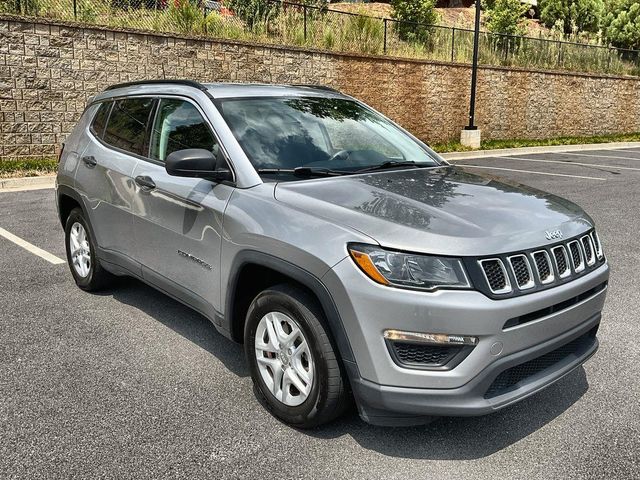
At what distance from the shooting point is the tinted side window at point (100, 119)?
517 cm

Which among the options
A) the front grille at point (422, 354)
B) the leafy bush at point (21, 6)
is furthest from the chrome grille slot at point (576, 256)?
the leafy bush at point (21, 6)

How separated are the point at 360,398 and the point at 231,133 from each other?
5.87ft

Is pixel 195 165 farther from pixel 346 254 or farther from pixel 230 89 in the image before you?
pixel 346 254

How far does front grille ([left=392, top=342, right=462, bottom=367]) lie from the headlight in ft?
0.88

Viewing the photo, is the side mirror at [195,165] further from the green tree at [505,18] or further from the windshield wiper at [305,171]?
the green tree at [505,18]

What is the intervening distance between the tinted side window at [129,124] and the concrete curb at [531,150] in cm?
1520

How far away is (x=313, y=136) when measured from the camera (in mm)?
4055

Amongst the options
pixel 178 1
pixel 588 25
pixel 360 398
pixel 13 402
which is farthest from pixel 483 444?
pixel 588 25

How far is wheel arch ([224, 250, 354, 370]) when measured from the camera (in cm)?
289

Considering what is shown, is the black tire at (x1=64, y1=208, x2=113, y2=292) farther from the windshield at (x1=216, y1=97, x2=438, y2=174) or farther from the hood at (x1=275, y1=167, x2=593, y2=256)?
the hood at (x1=275, y1=167, x2=593, y2=256)

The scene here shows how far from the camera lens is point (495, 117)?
25.0 m

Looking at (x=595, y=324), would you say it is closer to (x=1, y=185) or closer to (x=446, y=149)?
(x=1, y=185)

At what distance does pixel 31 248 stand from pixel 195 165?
14.2 feet

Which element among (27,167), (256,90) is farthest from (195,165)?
(27,167)
